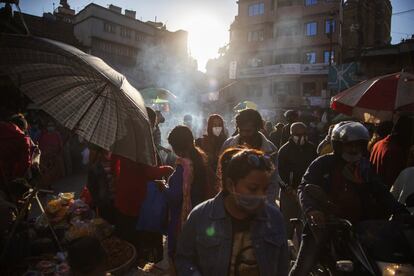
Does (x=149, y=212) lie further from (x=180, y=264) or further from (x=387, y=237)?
(x=387, y=237)

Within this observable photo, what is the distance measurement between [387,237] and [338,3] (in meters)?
43.5

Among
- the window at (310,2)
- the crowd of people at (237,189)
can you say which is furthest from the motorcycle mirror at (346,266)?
the window at (310,2)

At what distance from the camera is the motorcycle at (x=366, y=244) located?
7.73 ft

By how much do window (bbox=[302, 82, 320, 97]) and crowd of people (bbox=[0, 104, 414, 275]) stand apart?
34964 mm

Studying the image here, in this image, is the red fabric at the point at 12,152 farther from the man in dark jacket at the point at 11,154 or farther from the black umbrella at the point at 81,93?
the black umbrella at the point at 81,93

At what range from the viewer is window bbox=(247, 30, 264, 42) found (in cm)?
4509

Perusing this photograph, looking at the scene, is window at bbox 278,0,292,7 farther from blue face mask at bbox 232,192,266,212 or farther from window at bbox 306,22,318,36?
blue face mask at bbox 232,192,266,212

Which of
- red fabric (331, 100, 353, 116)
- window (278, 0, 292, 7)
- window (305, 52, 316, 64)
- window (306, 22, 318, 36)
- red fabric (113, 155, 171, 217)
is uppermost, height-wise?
window (278, 0, 292, 7)

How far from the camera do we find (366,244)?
254 cm

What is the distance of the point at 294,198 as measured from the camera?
5.21 meters

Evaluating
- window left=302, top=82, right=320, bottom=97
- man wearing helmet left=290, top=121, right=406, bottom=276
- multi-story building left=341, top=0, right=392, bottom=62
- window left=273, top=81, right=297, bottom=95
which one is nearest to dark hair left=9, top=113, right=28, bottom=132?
man wearing helmet left=290, top=121, right=406, bottom=276

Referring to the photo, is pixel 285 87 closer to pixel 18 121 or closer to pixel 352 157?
pixel 18 121

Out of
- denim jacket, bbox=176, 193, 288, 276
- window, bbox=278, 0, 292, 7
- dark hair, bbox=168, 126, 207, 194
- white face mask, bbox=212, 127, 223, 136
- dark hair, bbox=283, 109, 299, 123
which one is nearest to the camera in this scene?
denim jacket, bbox=176, 193, 288, 276

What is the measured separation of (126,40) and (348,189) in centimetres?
4111
